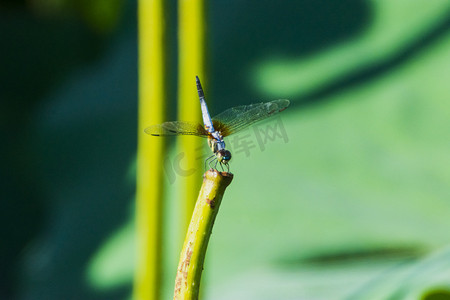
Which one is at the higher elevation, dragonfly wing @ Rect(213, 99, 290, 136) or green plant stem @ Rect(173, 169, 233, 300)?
dragonfly wing @ Rect(213, 99, 290, 136)

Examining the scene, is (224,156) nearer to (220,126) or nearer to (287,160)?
(220,126)

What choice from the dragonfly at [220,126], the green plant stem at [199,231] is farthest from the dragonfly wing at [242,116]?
the green plant stem at [199,231]

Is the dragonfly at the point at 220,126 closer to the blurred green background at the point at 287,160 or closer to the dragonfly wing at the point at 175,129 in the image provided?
the dragonfly wing at the point at 175,129

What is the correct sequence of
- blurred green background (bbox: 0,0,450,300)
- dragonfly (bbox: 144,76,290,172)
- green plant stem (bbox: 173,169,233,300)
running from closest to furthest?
green plant stem (bbox: 173,169,233,300)
dragonfly (bbox: 144,76,290,172)
blurred green background (bbox: 0,0,450,300)

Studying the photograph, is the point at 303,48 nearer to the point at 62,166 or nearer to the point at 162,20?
the point at 162,20

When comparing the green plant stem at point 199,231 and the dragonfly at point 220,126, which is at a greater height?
the dragonfly at point 220,126

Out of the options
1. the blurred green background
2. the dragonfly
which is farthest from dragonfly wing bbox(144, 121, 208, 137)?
the blurred green background

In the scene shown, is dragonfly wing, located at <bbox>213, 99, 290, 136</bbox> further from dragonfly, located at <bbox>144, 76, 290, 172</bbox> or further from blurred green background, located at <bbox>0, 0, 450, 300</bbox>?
blurred green background, located at <bbox>0, 0, 450, 300</bbox>
